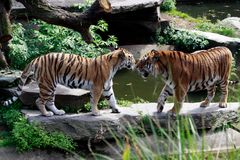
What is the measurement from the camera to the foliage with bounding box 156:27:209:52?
9.78m

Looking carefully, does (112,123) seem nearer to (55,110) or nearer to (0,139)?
(55,110)

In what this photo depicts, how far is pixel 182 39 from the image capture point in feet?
33.0

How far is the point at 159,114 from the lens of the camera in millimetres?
6320

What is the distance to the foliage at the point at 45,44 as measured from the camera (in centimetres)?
763

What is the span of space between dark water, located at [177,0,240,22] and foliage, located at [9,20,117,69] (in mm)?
6557

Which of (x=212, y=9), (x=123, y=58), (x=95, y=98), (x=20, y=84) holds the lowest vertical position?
(x=212, y=9)

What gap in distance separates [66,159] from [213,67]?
201 centimetres

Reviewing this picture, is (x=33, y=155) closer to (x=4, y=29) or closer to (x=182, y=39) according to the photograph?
(x=4, y=29)

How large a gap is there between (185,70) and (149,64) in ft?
1.34

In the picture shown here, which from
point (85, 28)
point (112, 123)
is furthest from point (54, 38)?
point (112, 123)

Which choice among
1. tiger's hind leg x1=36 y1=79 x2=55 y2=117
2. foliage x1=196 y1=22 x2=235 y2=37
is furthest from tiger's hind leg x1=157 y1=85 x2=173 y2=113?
foliage x1=196 y1=22 x2=235 y2=37

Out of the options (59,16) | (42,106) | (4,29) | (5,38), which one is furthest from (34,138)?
(59,16)

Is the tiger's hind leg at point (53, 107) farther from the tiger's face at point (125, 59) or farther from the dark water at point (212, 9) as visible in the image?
the dark water at point (212, 9)

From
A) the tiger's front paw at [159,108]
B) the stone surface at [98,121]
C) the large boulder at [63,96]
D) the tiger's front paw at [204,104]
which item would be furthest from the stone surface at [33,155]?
the tiger's front paw at [204,104]
